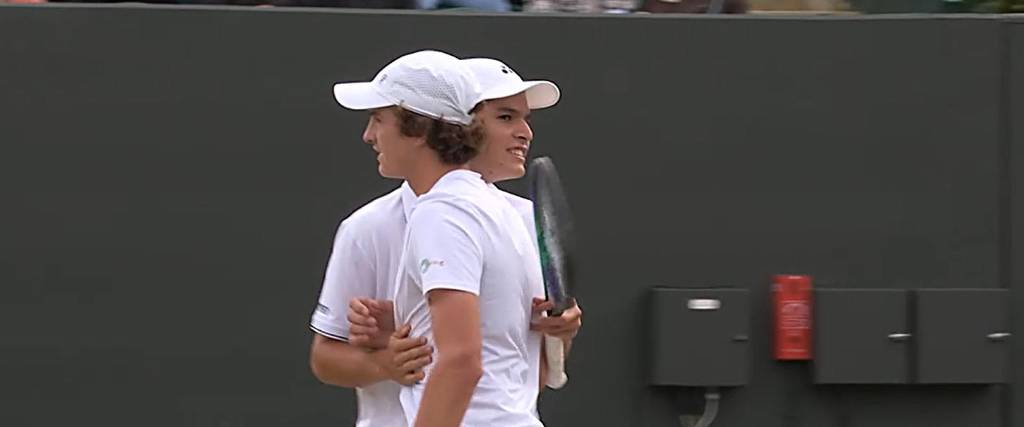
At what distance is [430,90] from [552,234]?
1.22 ft

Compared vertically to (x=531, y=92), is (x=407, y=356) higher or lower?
lower

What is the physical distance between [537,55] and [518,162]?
2.37m

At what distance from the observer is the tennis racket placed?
10.1ft

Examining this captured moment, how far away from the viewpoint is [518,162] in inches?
124

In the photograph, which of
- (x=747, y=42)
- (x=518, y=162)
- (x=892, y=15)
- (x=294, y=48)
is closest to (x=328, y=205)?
(x=294, y=48)

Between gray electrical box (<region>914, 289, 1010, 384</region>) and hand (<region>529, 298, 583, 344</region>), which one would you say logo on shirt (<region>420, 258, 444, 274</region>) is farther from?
gray electrical box (<region>914, 289, 1010, 384</region>)

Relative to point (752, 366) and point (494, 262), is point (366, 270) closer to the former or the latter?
point (494, 262)

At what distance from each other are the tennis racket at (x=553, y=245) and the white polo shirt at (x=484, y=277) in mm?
30

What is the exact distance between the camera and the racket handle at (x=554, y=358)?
10.5 ft

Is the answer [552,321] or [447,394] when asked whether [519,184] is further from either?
[447,394]

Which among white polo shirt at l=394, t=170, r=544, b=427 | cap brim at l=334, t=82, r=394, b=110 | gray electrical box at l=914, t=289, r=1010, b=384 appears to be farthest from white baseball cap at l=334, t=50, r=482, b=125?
gray electrical box at l=914, t=289, r=1010, b=384

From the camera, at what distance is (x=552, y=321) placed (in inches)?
121

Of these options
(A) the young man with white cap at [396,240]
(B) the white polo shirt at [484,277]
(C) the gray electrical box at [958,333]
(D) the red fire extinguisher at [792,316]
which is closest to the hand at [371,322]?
(A) the young man with white cap at [396,240]

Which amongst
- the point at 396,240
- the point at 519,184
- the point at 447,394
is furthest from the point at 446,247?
the point at 519,184
